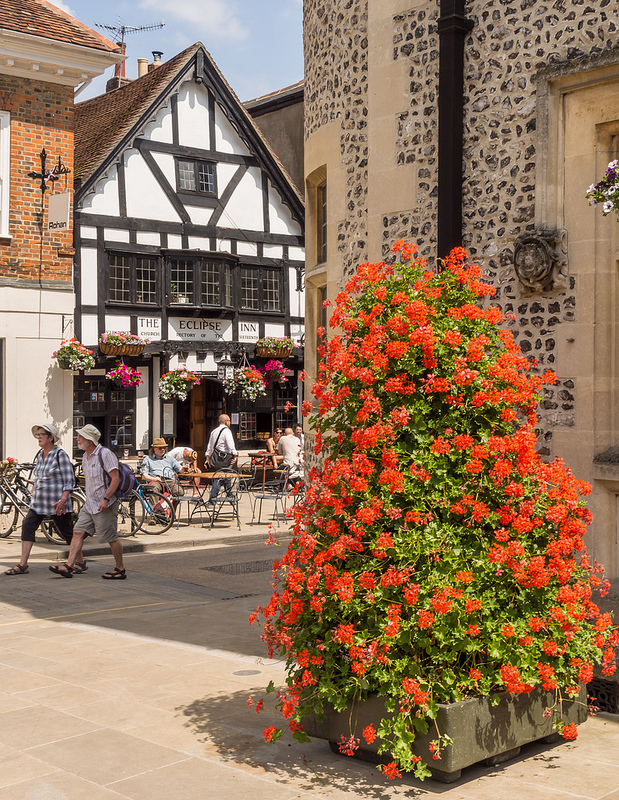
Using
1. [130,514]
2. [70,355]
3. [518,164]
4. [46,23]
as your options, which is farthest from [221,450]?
[518,164]

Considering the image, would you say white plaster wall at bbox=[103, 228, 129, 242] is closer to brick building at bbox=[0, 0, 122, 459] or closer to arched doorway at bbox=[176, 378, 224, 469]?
brick building at bbox=[0, 0, 122, 459]

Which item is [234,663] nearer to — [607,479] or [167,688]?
[167,688]

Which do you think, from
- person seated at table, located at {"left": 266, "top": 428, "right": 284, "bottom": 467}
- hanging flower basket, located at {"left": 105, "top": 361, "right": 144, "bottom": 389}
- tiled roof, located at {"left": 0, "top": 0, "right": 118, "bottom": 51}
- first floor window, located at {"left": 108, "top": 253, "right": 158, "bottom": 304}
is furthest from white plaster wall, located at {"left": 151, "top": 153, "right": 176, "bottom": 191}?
person seated at table, located at {"left": 266, "top": 428, "right": 284, "bottom": 467}

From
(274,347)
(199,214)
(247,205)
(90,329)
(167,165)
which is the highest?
(167,165)

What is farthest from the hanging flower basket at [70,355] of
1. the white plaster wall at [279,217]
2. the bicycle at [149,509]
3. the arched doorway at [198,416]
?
the white plaster wall at [279,217]

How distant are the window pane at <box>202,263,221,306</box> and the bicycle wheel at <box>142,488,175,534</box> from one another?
384 inches

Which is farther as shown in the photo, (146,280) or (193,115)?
(193,115)

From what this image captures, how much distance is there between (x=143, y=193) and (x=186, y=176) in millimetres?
1388

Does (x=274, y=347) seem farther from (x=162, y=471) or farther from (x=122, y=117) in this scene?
(x=162, y=471)

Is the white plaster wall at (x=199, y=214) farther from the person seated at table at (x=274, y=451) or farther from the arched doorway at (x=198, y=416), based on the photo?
the person seated at table at (x=274, y=451)

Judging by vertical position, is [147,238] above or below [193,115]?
below

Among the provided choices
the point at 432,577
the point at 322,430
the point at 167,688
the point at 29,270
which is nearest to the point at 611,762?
the point at 432,577

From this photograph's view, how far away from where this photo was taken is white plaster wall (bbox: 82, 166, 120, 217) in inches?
874

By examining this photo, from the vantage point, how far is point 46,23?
1867cm
